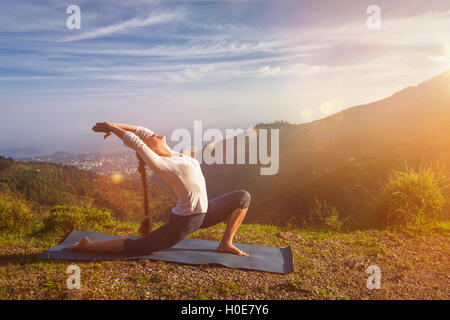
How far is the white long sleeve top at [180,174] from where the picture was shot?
3697 mm

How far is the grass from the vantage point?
3.42 meters

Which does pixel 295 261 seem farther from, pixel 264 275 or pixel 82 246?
pixel 82 246

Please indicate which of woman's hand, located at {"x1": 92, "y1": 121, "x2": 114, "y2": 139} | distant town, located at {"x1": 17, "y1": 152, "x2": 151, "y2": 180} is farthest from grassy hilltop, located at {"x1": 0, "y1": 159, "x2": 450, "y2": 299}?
distant town, located at {"x1": 17, "y1": 152, "x2": 151, "y2": 180}

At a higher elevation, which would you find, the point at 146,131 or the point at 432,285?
the point at 146,131

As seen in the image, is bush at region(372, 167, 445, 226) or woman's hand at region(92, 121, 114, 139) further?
bush at region(372, 167, 445, 226)

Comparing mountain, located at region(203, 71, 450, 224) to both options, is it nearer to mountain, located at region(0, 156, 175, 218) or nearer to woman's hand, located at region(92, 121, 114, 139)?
woman's hand, located at region(92, 121, 114, 139)

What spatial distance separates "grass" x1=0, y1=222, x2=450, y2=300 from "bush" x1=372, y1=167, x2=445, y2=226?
2.16ft

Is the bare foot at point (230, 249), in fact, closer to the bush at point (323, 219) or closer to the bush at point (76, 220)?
the bush at point (323, 219)

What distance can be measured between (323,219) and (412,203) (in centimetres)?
180

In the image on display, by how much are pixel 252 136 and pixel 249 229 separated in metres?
Answer: 57.2

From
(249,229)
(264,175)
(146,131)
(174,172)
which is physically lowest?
(264,175)

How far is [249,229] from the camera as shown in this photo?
21.4 feet
